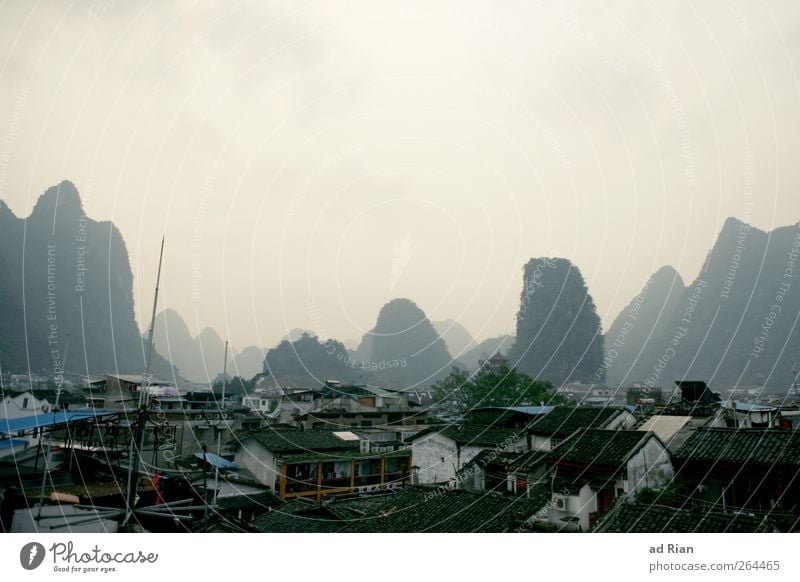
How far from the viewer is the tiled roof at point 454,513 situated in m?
5.61

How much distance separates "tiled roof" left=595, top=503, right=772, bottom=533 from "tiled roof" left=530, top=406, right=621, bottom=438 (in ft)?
13.7

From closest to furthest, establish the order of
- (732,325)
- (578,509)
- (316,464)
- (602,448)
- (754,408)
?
(578,509), (602,448), (754,408), (316,464), (732,325)

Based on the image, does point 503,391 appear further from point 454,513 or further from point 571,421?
point 454,513

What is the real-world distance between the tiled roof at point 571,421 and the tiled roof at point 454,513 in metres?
2.45

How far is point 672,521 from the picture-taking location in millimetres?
4188

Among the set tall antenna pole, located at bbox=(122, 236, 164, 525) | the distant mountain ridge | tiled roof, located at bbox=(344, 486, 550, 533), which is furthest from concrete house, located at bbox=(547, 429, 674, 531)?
the distant mountain ridge

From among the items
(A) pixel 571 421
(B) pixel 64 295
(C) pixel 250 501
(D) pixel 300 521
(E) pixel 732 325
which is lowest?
(C) pixel 250 501

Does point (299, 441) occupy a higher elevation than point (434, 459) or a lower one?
higher

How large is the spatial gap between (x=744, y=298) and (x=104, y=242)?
56605mm

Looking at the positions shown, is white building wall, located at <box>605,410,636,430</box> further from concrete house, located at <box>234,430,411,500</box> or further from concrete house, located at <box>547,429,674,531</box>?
concrete house, located at <box>234,430,411,500</box>

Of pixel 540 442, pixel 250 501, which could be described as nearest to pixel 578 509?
pixel 540 442

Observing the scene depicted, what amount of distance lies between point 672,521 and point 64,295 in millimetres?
41527

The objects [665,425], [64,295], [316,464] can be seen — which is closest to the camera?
[665,425]

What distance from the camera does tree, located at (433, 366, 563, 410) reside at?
2062cm
